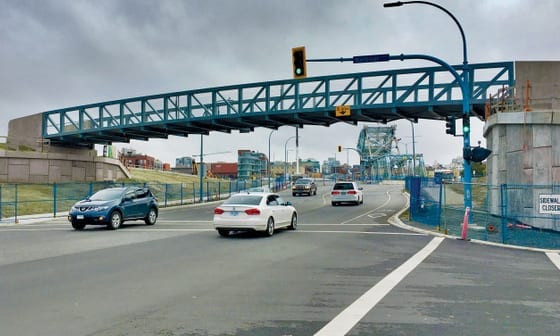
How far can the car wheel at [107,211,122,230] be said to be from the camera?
740 inches

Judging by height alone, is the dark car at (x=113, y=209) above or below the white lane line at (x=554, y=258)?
above

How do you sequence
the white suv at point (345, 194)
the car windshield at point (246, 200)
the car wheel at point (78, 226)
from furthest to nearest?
the white suv at point (345, 194), the car wheel at point (78, 226), the car windshield at point (246, 200)

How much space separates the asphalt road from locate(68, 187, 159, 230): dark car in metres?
4.26

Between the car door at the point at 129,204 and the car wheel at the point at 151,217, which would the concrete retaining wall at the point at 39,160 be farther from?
the car door at the point at 129,204

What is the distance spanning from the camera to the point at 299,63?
19.0m

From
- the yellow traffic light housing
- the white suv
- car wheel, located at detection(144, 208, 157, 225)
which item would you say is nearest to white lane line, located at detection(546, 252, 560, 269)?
car wheel, located at detection(144, 208, 157, 225)

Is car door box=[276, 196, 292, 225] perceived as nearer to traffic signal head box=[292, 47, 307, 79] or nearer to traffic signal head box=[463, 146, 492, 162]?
traffic signal head box=[292, 47, 307, 79]

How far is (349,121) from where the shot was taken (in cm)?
3338

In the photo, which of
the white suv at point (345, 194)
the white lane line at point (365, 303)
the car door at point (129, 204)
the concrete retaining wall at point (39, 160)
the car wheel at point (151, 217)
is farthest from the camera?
the concrete retaining wall at point (39, 160)

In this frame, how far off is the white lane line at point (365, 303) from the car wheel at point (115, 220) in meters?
12.2

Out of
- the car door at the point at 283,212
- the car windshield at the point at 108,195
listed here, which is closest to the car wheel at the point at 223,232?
the car door at the point at 283,212

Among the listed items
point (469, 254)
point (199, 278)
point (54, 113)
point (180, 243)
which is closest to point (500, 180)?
point (469, 254)

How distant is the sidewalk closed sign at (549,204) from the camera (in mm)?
14141

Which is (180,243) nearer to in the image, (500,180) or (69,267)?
(69,267)
